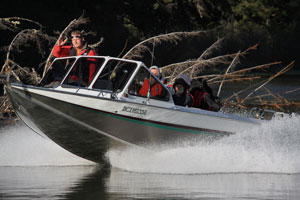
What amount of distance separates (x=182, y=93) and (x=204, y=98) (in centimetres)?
44

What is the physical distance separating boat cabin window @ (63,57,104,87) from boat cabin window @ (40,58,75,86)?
18cm

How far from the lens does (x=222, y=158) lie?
1248 cm

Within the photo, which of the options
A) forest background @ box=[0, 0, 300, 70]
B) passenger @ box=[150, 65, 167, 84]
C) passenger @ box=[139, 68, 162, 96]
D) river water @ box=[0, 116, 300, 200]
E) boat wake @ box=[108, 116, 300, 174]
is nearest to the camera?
river water @ box=[0, 116, 300, 200]

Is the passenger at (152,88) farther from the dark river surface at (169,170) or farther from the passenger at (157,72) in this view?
the dark river surface at (169,170)

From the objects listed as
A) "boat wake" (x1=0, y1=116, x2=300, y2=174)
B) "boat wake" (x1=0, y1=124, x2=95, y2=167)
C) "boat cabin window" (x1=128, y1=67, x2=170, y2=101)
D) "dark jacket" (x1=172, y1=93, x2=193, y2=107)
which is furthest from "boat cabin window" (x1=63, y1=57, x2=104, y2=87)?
"boat wake" (x1=0, y1=124, x2=95, y2=167)

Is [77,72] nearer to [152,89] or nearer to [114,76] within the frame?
[114,76]

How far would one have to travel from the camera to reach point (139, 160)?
12.2 metres

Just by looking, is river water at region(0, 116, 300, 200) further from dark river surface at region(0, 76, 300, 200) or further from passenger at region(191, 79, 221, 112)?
passenger at region(191, 79, 221, 112)

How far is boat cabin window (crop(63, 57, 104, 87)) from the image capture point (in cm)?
1199

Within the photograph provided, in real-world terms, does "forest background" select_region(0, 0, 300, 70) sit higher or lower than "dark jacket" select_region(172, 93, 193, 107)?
higher

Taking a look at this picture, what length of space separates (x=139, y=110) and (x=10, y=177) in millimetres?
2334

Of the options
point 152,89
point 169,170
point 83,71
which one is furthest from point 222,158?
point 83,71

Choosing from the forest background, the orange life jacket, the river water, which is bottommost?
the river water

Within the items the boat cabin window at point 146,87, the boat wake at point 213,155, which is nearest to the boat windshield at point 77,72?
the boat cabin window at point 146,87
